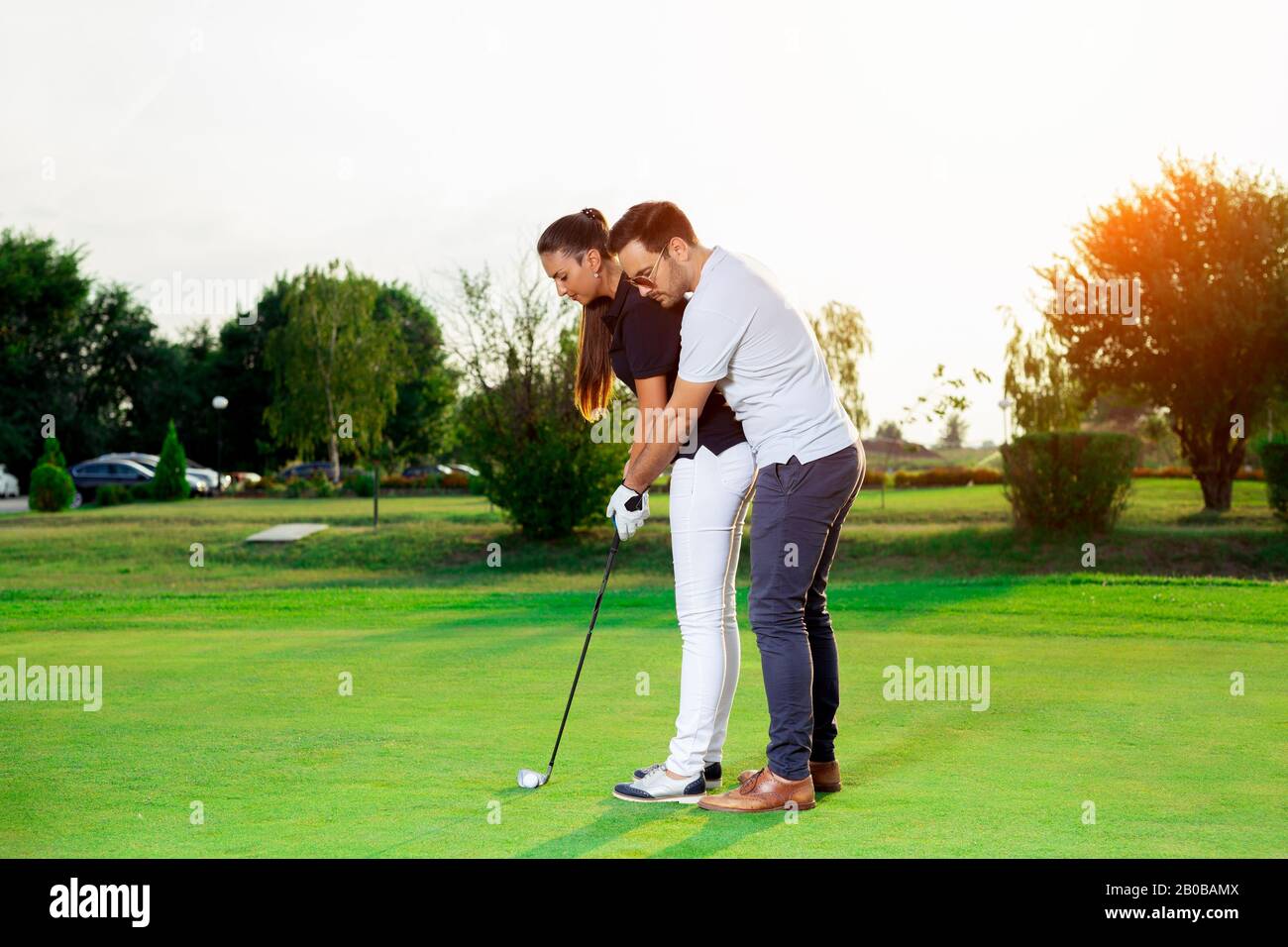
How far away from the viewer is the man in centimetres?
437

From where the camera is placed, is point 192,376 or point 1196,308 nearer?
point 1196,308

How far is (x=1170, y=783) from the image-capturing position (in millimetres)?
4484

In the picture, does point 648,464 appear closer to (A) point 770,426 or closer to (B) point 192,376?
(A) point 770,426

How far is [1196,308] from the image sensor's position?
23.8 m

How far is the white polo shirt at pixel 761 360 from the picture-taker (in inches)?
172

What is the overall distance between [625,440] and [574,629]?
11675 millimetres

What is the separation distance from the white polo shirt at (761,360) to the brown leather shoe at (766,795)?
109 cm

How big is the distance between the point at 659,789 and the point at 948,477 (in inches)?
1559


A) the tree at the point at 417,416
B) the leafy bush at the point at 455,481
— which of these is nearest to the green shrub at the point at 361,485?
the leafy bush at the point at 455,481

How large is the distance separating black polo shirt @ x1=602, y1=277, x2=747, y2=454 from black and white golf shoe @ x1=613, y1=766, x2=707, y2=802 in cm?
117

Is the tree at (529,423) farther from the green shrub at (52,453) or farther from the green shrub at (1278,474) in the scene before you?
the green shrub at (52,453)

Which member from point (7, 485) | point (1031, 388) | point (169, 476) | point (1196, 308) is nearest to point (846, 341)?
point (1031, 388)

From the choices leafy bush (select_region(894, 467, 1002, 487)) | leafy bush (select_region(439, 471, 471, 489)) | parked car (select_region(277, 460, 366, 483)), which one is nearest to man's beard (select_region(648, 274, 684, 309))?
leafy bush (select_region(894, 467, 1002, 487))
